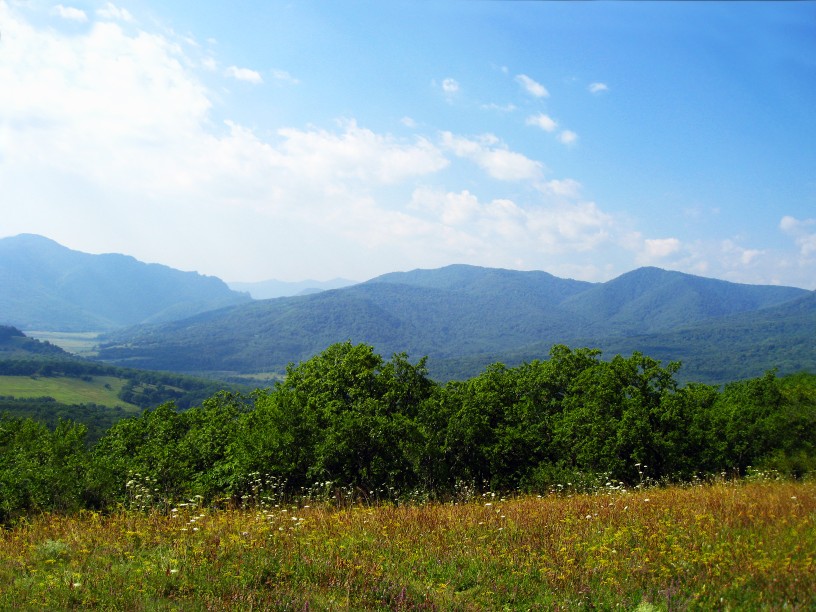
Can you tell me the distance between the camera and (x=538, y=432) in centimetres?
2641

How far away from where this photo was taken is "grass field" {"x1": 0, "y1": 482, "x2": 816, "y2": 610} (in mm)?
6152

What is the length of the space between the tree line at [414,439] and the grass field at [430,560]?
518 centimetres

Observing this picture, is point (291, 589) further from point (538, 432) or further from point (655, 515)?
point (538, 432)

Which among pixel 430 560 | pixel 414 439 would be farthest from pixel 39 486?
pixel 430 560

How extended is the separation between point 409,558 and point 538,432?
20337 millimetres

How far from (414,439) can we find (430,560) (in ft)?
41.7

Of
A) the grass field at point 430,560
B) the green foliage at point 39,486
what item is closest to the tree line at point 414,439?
the green foliage at point 39,486

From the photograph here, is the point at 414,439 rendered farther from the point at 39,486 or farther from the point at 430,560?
the point at 39,486

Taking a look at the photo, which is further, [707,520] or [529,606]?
[707,520]

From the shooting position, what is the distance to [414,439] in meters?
20.1

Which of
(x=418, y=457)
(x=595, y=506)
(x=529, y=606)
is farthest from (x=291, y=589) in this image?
(x=418, y=457)

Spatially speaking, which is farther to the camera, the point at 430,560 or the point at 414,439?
the point at 414,439

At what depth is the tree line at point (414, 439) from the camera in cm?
1791

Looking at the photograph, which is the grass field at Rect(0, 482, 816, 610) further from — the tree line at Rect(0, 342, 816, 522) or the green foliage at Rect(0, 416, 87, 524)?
the green foliage at Rect(0, 416, 87, 524)
